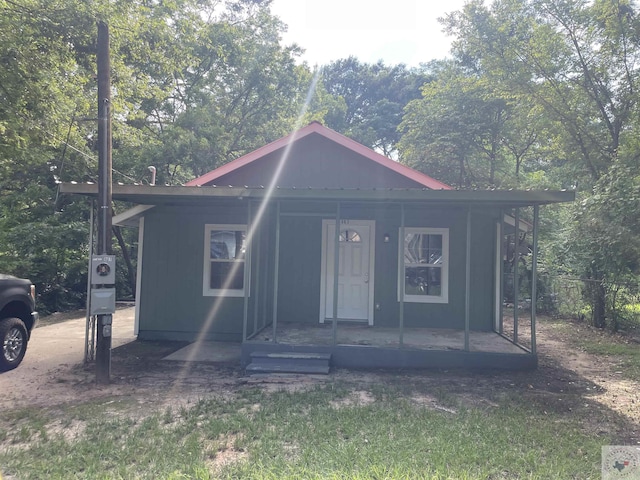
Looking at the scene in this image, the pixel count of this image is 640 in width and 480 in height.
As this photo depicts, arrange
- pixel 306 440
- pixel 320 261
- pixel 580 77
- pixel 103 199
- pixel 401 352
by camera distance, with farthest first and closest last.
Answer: pixel 580 77, pixel 320 261, pixel 401 352, pixel 103 199, pixel 306 440

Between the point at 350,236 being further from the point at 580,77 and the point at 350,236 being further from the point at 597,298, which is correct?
the point at 580,77

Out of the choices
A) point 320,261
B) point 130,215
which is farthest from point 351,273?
point 130,215

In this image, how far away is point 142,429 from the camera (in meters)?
3.96

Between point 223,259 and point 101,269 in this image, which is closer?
point 101,269

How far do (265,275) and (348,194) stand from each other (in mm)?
3040

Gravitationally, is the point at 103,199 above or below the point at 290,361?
above

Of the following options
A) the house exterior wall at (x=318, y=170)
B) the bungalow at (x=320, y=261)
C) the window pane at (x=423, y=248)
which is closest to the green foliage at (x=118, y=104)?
the bungalow at (x=320, y=261)

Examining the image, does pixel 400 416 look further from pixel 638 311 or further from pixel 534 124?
pixel 534 124

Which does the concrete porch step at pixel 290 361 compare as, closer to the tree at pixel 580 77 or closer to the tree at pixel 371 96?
the tree at pixel 580 77

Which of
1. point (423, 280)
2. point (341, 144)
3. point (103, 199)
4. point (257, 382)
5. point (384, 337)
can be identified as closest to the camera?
point (103, 199)

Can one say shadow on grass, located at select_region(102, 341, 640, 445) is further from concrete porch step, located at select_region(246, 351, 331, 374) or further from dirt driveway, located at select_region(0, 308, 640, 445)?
concrete porch step, located at select_region(246, 351, 331, 374)

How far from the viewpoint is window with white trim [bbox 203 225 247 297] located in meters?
8.02

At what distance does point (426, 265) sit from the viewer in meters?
7.87

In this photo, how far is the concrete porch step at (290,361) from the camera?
5980 millimetres
